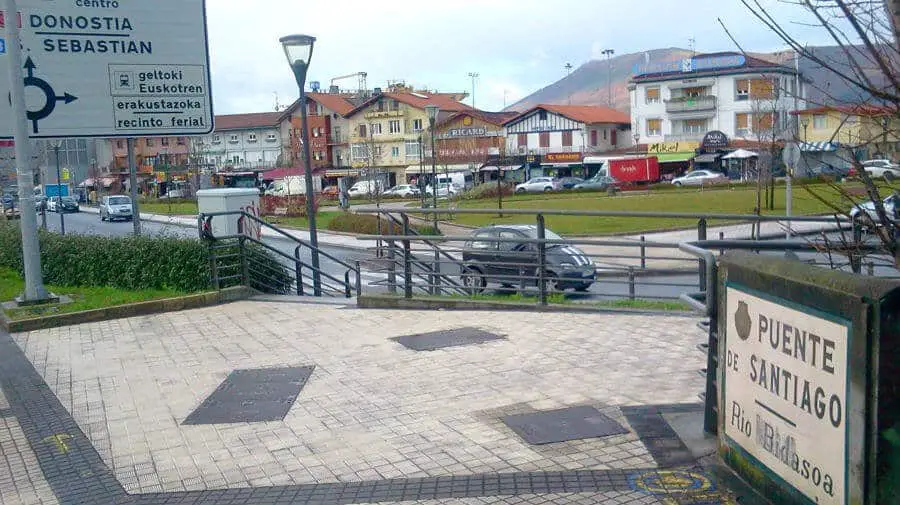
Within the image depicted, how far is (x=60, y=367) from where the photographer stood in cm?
950

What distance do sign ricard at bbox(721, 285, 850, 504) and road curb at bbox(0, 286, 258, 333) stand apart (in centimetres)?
932

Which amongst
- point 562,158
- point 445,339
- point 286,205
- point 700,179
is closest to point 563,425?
point 445,339

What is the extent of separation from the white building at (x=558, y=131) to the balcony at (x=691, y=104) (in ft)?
24.8

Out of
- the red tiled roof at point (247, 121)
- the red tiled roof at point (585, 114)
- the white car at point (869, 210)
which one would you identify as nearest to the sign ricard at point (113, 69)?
the white car at point (869, 210)

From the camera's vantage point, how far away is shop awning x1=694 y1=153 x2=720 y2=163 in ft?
247

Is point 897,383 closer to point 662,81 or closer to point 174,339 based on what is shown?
point 174,339

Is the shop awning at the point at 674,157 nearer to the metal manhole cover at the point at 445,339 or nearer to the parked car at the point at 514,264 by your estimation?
the parked car at the point at 514,264

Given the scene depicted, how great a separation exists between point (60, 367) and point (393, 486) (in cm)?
537

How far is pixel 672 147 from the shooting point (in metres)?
80.6

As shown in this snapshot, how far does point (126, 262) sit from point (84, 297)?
3.26 ft

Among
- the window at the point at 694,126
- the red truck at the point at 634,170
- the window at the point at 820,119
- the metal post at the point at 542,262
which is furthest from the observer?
the window at the point at 694,126

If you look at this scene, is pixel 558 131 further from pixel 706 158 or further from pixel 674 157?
pixel 706 158

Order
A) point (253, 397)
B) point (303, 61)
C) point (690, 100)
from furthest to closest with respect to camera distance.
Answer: point (690, 100) → point (303, 61) → point (253, 397)

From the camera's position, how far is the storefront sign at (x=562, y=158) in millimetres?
82812
